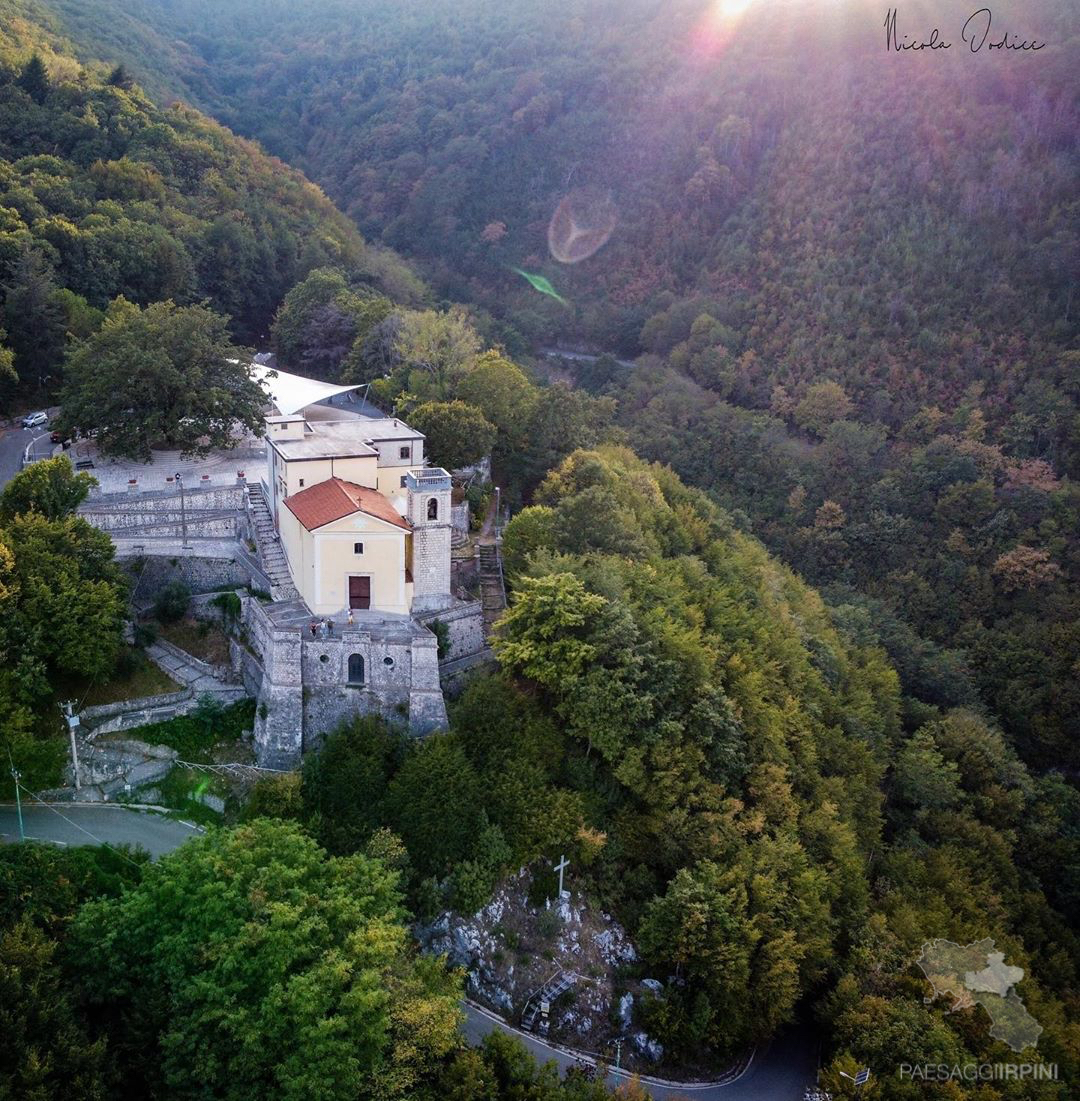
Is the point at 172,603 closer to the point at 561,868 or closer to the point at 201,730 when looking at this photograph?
the point at 201,730

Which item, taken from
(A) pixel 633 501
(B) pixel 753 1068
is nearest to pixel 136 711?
(B) pixel 753 1068

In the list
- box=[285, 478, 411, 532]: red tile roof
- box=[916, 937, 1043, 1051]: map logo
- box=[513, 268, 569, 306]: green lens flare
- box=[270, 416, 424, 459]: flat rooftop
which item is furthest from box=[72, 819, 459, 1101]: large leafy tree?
box=[513, 268, 569, 306]: green lens flare

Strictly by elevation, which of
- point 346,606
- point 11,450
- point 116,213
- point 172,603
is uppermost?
point 116,213

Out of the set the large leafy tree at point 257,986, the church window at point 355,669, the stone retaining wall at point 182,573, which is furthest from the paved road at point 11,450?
the large leafy tree at point 257,986

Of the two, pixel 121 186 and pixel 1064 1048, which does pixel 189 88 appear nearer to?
pixel 121 186

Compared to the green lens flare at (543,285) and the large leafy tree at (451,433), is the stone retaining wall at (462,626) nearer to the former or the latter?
the large leafy tree at (451,433)

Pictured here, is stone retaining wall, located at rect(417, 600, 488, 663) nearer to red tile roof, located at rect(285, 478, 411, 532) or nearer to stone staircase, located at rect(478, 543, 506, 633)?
stone staircase, located at rect(478, 543, 506, 633)
